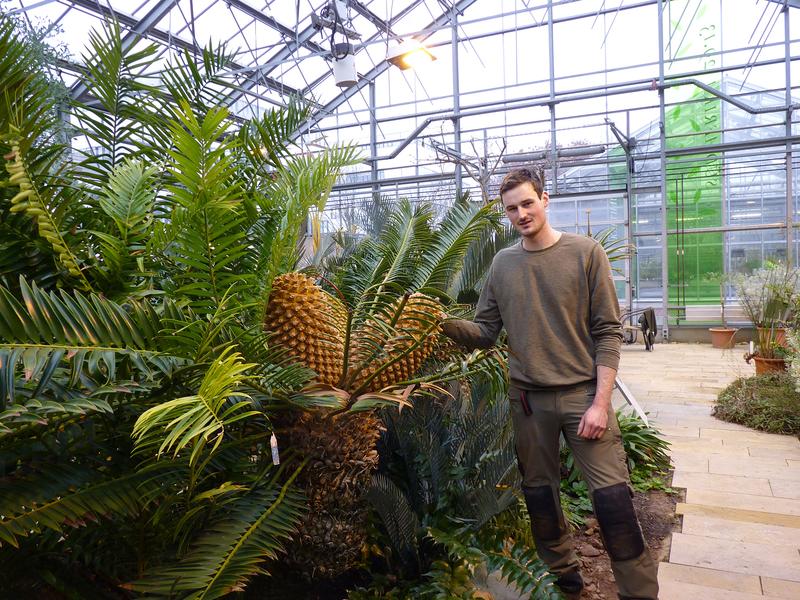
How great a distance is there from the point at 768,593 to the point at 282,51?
44.3ft

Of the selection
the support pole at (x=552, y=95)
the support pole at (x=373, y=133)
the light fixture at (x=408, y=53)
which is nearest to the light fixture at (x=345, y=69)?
the light fixture at (x=408, y=53)

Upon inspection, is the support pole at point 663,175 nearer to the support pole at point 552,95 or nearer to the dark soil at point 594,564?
the support pole at point 552,95

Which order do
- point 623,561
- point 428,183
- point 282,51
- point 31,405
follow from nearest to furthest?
point 31,405 → point 623,561 → point 282,51 → point 428,183

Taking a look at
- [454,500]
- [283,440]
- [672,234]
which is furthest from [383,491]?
[672,234]

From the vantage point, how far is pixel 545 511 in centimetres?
212

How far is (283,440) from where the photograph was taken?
1.70 meters

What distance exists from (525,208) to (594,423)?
750 millimetres

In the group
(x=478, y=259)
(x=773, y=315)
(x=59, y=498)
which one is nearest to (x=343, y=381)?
(x=59, y=498)

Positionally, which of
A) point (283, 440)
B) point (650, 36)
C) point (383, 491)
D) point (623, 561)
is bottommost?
point (623, 561)

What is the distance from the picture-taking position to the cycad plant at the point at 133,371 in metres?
1.19

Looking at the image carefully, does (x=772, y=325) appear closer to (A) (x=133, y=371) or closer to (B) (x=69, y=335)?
(A) (x=133, y=371)

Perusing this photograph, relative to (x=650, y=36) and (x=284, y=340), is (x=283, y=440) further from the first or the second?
(x=650, y=36)

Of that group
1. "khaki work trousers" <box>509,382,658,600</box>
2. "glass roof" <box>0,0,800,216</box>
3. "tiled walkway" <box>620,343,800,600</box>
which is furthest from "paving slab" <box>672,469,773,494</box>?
"glass roof" <box>0,0,800,216</box>

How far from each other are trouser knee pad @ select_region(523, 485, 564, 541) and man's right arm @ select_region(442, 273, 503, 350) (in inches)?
21.4
